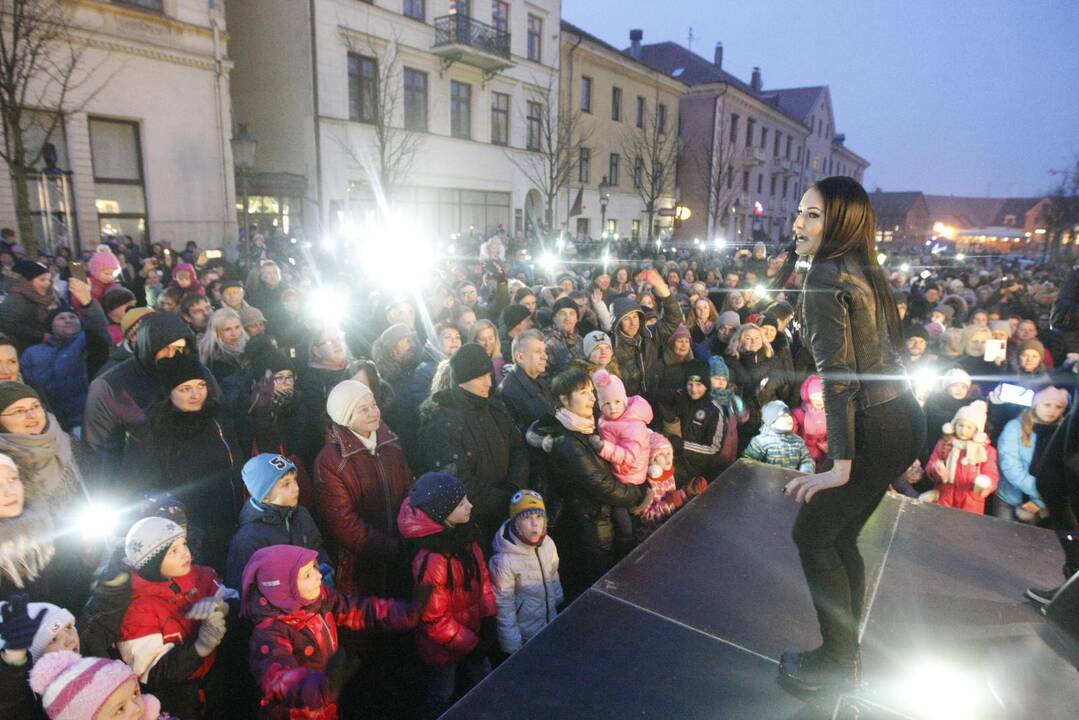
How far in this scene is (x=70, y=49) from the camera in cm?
1366

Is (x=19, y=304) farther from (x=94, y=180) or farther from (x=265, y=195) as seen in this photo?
Result: (x=265, y=195)

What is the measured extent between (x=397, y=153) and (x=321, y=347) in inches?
772

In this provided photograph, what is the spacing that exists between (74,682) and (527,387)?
3329 mm

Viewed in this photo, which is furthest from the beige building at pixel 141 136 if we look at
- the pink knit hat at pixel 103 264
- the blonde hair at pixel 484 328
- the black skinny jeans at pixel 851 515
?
the black skinny jeans at pixel 851 515

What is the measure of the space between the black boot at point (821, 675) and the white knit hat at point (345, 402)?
263cm

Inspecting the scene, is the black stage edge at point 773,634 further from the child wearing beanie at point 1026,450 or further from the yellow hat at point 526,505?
the child wearing beanie at point 1026,450

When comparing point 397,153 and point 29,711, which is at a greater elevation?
point 397,153

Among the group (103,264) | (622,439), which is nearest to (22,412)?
(622,439)

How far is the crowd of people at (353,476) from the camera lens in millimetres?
2684

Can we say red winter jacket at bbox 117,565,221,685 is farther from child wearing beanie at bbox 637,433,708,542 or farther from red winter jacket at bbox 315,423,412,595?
child wearing beanie at bbox 637,433,708,542

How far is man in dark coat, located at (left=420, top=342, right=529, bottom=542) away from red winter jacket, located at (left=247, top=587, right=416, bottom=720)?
3.65ft

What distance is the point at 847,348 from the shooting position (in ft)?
7.48

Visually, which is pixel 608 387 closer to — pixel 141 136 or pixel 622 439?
pixel 622 439

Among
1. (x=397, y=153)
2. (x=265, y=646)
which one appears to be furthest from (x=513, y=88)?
(x=265, y=646)
